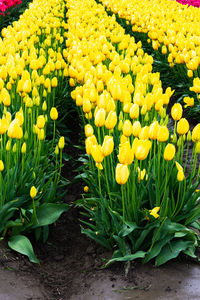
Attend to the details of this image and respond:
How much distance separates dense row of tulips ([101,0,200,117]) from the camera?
17.0 feet

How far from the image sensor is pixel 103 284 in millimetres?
2447

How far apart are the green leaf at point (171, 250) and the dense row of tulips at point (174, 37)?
5.14ft

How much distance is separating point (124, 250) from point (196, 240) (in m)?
0.49

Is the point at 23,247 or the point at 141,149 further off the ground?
the point at 141,149

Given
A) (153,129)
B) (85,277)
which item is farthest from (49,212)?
(153,129)

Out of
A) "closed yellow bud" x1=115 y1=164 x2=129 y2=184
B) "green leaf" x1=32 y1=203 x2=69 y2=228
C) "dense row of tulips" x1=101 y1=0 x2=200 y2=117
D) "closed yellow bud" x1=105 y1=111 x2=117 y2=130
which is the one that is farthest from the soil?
"dense row of tulips" x1=101 y1=0 x2=200 y2=117

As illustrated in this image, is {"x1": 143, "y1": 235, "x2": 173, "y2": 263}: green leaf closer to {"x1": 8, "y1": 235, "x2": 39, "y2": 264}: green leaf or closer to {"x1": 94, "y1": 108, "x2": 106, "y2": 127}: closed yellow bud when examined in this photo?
{"x1": 8, "y1": 235, "x2": 39, "y2": 264}: green leaf

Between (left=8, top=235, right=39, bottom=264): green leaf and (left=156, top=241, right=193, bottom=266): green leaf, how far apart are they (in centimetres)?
86

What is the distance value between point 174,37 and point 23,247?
4.44m

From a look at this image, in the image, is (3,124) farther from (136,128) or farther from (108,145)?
(136,128)

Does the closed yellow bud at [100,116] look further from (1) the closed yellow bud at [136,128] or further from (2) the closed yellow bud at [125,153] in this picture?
(2) the closed yellow bud at [125,153]

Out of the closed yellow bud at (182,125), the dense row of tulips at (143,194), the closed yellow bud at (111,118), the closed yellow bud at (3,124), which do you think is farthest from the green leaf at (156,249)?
the closed yellow bud at (3,124)

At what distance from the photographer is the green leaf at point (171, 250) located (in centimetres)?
248

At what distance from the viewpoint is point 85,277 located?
2602 mm
